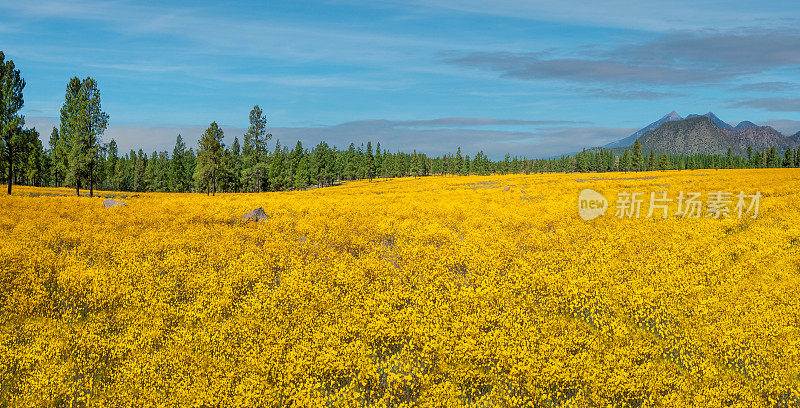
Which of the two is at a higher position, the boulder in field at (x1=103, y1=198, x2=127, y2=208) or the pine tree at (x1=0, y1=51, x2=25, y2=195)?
the pine tree at (x1=0, y1=51, x2=25, y2=195)

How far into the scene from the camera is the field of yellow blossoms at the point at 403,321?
8398 mm

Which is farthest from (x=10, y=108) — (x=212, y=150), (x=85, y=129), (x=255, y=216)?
(x=255, y=216)

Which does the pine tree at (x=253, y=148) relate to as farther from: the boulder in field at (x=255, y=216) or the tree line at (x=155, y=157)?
the boulder in field at (x=255, y=216)

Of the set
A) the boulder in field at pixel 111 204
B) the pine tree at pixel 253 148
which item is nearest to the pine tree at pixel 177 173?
the pine tree at pixel 253 148

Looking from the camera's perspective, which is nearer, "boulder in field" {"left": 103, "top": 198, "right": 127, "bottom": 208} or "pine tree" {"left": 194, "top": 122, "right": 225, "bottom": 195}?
"boulder in field" {"left": 103, "top": 198, "right": 127, "bottom": 208}

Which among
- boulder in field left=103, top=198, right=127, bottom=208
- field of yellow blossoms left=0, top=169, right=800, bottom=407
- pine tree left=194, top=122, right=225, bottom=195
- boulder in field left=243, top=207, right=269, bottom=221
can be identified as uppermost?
pine tree left=194, top=122, right=225, bottom=195

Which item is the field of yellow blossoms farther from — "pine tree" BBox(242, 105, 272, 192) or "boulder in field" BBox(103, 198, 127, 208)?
"pine tree" BBox(242, 105, 272, 192)

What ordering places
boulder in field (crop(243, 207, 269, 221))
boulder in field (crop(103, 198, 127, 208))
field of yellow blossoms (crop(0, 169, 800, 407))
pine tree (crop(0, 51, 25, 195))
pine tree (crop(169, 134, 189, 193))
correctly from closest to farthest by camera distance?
field of yellow blossoms (crop(0, 169, 800, 407)) < boulder in field (crop(243, 207, 269, 221)) < boulder in field (crop(103, 198, 127, 208)) < pine tree (crop(0, 51, 25, 195)) < pine tree (crop(169, 134, 189, 193))

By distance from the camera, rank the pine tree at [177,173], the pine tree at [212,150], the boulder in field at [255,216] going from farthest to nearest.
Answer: the pine tree at [177,173], the pine tree at [212,150], the boulder in field at [255,216]

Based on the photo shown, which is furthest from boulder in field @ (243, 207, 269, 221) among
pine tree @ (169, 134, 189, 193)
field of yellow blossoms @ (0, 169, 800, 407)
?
pine tree @ (169, 134, 189, 193)

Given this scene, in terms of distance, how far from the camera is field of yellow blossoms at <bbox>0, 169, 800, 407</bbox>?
840cm

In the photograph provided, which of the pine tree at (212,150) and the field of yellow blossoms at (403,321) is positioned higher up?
the pine tree at (212,150)

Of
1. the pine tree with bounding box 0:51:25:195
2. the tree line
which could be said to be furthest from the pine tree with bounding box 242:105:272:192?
the pine tree with bounding box 0:51:25:195

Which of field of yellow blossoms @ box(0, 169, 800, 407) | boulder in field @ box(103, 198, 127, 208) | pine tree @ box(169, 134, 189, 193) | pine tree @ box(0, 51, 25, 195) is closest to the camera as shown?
field of yellow blossoms @ box(0, 169, 800, 407)
